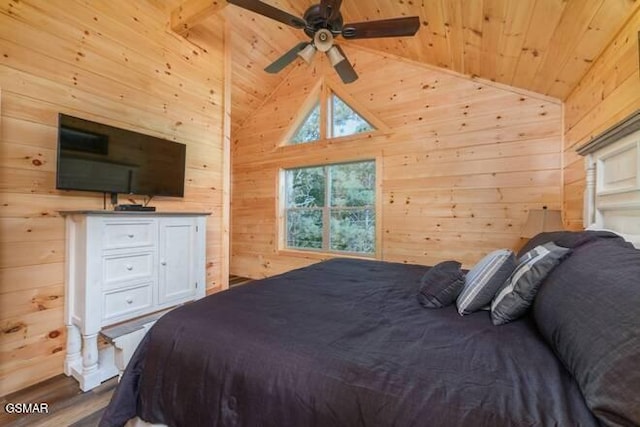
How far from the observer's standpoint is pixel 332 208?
439cm

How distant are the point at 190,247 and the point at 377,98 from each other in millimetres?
2899

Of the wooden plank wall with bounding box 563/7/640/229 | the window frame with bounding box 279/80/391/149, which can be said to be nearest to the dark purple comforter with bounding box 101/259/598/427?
the wooden plank wall with bounding box 563/7/640/229

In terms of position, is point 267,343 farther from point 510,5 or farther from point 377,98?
point 377,98

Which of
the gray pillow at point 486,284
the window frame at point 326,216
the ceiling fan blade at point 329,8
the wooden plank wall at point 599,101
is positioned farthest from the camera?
the window frame at point 326,216

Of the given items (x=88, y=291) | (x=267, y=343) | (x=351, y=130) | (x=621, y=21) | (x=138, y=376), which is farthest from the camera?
(x=351, y=130)

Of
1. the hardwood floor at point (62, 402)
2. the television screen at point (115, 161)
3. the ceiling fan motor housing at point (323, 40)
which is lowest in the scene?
the hardwood floor at point (62, 402)

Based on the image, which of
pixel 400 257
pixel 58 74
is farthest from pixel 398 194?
pixel 58 74

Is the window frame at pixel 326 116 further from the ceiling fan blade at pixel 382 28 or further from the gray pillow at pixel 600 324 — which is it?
the gray pillow at pixel 600 324

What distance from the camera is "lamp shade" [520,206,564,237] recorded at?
8.25ft

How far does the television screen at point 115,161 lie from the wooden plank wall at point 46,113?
0.15 metres

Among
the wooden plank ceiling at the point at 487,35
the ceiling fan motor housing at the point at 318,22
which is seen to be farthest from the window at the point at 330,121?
the ceiling fan motor housing at the point at 318,22

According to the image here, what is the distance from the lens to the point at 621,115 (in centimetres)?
171

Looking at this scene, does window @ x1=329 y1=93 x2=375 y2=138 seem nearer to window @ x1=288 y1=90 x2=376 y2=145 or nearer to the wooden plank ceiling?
window @ x1=288 y1=90 x2=376 y2=145

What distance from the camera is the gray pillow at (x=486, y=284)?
1.32 metres
